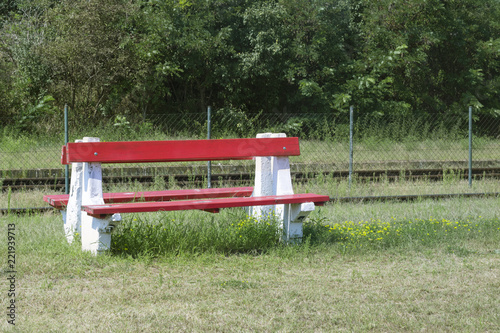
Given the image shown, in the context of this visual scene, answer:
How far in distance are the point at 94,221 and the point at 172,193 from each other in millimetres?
1449

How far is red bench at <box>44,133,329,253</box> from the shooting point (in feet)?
16.6

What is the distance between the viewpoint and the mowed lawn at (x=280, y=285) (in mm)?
3586

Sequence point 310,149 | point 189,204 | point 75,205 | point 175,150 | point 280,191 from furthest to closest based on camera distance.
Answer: point 310,149 < point 280,191 < point 75,205 < point 175,150 < point 189,204

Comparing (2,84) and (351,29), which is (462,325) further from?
(351,29)

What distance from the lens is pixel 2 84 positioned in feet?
57.2

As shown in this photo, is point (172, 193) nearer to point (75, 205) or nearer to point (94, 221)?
point (75, 205)

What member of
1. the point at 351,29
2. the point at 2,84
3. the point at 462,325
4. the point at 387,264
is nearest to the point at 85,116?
the point at 2,84

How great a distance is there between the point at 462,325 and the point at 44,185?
27.9 feet

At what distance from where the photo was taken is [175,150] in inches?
213

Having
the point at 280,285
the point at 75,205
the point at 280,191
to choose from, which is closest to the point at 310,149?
the point at 280,191

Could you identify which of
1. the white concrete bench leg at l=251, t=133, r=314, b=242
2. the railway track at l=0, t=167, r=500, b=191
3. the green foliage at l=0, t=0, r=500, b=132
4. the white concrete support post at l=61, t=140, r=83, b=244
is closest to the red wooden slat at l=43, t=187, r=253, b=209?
the white concrete support post at l=61, t=140, r=83, b=244

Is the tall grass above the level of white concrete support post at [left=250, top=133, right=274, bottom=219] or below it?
below

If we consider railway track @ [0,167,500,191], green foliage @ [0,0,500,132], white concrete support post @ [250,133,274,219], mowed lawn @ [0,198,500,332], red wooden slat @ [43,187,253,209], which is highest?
green foliage @ [0,0,500,132]

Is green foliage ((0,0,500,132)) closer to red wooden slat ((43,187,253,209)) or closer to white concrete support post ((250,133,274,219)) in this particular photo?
red wooden slat ((43,187,253,209))
